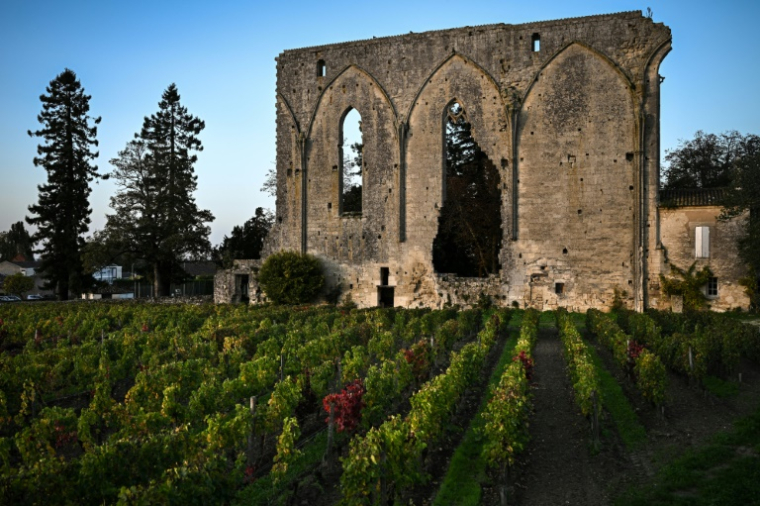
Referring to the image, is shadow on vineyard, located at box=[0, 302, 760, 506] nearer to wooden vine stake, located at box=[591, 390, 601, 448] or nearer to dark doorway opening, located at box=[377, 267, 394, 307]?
wooden vine stake, located at box=[591, 390, 601, 448]

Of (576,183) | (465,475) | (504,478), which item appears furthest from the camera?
(576,183)

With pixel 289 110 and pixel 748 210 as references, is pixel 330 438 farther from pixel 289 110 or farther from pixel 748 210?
pixel 289 110

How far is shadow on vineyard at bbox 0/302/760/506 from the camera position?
7.14m

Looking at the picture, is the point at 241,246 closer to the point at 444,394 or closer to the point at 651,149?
the point at 651,149

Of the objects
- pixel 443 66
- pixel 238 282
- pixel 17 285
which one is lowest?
pixel 17 285

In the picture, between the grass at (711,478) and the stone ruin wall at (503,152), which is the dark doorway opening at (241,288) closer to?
the stone ruin wall at (503,152)

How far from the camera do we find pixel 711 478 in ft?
26.2

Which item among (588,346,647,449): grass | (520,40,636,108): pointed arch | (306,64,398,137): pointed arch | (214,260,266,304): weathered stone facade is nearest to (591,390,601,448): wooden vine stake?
(588,346,647,449): grass

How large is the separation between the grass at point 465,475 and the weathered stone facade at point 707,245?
18.0 meters

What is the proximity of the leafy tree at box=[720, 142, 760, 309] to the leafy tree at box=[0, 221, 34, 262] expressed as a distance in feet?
352

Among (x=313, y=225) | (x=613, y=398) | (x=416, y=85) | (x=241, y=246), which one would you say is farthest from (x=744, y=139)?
(x=613, y=398)

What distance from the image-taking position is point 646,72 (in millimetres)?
25828

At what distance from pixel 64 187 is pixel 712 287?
38.3 m

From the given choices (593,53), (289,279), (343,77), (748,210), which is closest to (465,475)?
(748,210)
